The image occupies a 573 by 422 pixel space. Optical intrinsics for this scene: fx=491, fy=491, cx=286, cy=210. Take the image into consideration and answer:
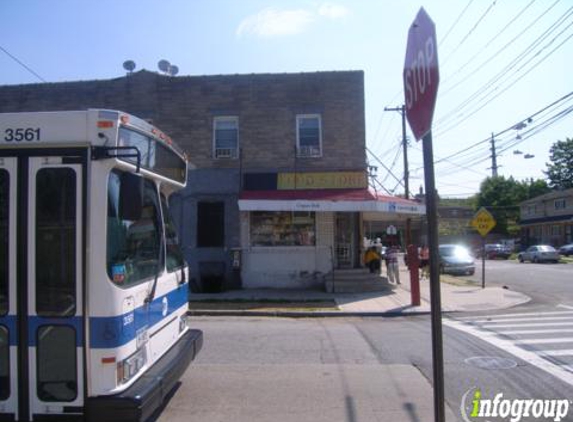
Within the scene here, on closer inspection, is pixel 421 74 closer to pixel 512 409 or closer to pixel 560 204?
pixel 512 409

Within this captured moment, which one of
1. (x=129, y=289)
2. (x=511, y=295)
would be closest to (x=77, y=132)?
(x=129, y=289)

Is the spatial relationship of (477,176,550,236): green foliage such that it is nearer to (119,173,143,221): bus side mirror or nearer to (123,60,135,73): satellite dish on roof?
(123,60,135,73): satellite dish on roof

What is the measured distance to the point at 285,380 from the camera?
6328mm

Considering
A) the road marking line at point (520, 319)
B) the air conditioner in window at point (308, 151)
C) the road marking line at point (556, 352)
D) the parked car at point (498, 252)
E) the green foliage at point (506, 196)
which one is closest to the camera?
the road marking line at point (556, 352)

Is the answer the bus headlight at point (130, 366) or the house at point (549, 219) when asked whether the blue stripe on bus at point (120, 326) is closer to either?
the bus headlight at point (130, 366)

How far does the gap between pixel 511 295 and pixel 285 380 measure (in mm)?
12729

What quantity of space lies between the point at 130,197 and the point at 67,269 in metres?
0.81

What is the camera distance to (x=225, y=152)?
61.9 ft

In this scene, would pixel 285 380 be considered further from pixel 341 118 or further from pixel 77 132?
pixel 341 118

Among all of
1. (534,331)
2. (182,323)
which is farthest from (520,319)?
(182,323)

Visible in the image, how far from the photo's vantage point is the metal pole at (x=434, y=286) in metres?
3.02

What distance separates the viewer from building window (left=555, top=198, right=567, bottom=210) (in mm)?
59781

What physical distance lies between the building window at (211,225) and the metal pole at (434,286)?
15480 millimetres

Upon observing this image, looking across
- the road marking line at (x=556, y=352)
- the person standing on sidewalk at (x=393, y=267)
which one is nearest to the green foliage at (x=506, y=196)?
the person standing on sidewalk at (x=393, y=267)
